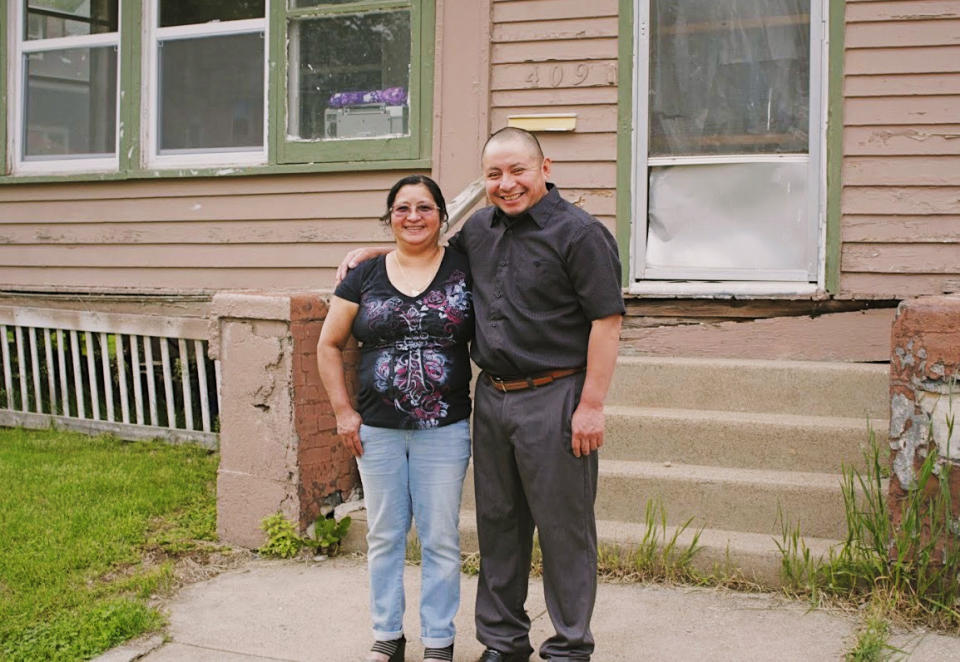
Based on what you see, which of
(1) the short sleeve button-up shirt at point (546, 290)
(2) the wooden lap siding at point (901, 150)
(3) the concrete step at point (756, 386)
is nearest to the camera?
Answer: (1) the short sleeve button-up shirt at point (546, 290)

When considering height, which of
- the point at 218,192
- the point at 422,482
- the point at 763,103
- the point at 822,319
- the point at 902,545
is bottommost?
the point at 902,545

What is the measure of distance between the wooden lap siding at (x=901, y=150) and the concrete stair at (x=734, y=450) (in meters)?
0.76

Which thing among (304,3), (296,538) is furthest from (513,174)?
(304,3)

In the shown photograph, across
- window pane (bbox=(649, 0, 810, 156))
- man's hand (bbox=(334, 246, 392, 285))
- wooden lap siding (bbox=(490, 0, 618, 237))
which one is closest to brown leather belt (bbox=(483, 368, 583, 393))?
man's hand (bbox=(334, 246, 392, 285))

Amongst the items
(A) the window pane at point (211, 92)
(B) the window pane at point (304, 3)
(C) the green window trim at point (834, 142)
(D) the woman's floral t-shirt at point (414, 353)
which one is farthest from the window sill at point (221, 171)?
(D) the woman's floral t-shirt at point (414, 353)

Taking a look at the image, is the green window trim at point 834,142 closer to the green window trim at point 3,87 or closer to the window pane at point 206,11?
the window pane at point 206,11

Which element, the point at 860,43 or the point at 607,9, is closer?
the point at 860,43

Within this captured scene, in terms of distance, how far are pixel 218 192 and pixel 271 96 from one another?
2.48 ft

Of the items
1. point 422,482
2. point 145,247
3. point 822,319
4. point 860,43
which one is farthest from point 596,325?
point 145,247

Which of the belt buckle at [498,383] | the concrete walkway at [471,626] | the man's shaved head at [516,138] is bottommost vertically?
the concrete walkway at [471,626]

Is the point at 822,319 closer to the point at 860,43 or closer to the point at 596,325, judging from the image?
the point at 860,43

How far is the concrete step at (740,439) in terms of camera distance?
14.7ft

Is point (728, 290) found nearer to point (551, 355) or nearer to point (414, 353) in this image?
point (551, 355)

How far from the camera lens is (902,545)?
3.66m
